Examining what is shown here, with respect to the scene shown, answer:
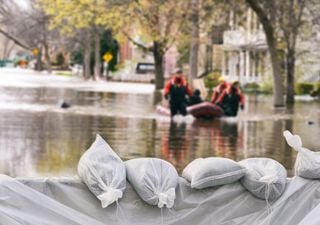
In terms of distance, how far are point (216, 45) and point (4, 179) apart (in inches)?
2313

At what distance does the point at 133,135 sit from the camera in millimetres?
18094

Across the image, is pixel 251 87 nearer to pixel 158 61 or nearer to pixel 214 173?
pixel 158 61

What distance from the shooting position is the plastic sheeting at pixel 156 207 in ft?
16.8

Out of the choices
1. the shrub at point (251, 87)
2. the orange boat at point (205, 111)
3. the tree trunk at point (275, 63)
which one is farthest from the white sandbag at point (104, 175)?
the shrub at point (251, 87)

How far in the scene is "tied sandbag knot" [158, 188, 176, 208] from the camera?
5.33 metres

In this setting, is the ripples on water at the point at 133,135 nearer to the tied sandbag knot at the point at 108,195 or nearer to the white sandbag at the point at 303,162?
the white sandbag at the point at 303,162

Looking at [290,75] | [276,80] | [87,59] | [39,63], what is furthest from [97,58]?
[39,63]

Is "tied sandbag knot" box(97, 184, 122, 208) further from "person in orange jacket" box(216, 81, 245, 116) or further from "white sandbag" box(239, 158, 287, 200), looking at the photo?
"person in orange jacket" box(216, 81, 245, 116)

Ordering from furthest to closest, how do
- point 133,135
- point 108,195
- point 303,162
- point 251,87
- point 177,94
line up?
point 251,87
point 177,94
point 133,135
point 303,162
point 108,195

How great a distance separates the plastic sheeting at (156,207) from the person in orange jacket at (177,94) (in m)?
18.3

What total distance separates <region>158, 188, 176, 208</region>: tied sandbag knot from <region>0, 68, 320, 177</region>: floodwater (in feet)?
19.7

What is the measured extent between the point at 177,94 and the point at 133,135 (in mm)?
6263

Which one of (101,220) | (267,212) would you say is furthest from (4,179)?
(267,212)

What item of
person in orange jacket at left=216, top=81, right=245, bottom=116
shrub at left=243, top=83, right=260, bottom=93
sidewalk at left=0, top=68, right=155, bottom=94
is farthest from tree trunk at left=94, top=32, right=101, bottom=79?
person in orange jacket at left=216, top=81, right=245, bottom=116
